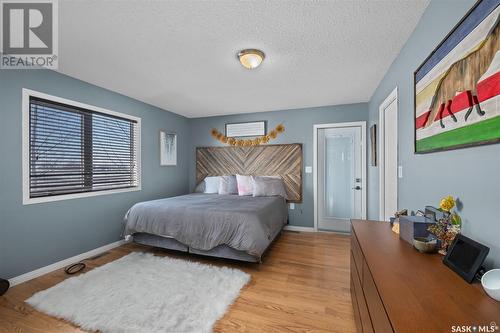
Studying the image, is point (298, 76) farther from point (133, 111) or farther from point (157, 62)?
point (133, 111)

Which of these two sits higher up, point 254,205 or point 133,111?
point 133,111

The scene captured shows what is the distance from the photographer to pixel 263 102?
3.83 meters

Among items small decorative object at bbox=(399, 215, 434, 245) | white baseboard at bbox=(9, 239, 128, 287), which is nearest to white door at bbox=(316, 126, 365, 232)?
small decorative object at bbox=(399, 215, 434, 245)

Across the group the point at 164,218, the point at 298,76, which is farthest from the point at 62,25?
A: the point at 298,76

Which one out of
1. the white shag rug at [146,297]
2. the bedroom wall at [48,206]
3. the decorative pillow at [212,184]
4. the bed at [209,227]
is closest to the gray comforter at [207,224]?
the bed at [209,227]

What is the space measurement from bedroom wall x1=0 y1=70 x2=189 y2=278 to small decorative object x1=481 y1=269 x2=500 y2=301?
3663 mm

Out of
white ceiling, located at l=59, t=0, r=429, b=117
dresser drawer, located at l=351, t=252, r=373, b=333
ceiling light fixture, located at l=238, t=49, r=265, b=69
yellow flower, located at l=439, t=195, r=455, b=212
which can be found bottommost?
dresser drawer, located at l=351, t=252, r=373, b=333

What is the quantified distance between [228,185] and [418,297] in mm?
3670

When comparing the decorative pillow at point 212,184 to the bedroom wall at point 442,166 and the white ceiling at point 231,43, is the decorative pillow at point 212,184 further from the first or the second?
the bedroom wall at point 442,166

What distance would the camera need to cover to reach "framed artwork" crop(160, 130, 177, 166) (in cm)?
421

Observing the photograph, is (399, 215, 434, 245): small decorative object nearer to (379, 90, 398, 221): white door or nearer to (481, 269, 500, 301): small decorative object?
(481, 269, 500, 301): small decorative object

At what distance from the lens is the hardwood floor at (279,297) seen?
64.7 inches

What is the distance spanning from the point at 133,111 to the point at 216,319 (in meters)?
3.40

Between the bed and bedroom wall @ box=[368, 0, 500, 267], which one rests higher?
bedroom wall @ box=[368, 0, 500, 267]
